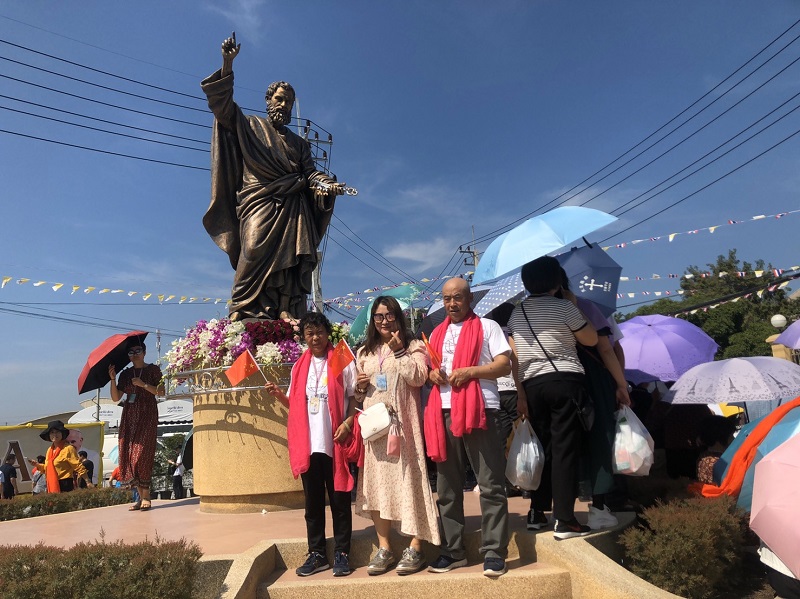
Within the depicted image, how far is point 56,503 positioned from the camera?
25.6 ft

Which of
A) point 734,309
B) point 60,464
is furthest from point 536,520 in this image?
point 734,309

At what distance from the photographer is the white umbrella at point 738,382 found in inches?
225

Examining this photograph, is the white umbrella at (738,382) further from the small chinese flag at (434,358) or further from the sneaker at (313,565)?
the sneaker at (313,565)

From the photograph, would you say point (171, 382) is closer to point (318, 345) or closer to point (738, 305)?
point (318, 345)

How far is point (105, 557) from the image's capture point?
3.31m

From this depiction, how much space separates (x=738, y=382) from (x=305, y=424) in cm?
408

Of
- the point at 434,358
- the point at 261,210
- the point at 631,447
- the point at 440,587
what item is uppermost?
the point at 261,210

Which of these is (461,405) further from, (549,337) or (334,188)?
(334,188)

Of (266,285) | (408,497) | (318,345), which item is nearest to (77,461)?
(266,285)

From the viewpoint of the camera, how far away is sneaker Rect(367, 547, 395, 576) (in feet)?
12.6

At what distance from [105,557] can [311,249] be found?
4169 mm

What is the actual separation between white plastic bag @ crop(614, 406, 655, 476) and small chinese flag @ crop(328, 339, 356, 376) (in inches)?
72.2

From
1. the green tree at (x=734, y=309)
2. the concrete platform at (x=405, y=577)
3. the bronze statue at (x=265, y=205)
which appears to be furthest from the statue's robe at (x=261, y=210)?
the green tree at (x=734, y=309)

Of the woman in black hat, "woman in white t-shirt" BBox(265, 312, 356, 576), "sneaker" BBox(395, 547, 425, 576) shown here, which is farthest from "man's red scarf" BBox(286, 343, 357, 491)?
the woman in black hat
